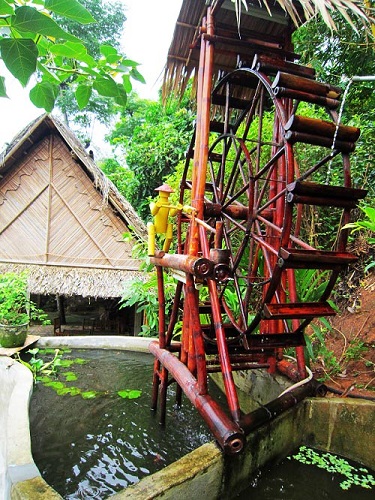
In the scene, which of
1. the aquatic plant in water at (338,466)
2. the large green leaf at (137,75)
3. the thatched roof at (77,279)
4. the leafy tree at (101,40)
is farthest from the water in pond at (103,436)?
the leafy tree at (101,40)

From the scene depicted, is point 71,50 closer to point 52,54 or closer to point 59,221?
point 52,54

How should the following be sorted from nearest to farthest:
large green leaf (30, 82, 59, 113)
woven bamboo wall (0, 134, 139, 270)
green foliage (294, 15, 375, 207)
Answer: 1. large green leaf (30, 82, 59, 113)
2. green foliage (294, 15, 375, 207)
3. woven bamboo wall (0, 134, 139, 270)

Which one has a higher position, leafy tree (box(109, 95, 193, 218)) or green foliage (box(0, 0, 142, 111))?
leafy tree (box(109, 95, 193, 218))

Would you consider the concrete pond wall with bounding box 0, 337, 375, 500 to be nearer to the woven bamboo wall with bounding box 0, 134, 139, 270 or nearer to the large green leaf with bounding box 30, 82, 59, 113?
the large green leaf with bounding box 30, 82, 59, 113

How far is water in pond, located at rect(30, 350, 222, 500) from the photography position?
2.68 meters

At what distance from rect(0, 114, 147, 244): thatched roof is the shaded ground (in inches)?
160

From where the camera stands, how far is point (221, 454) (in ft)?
7.27

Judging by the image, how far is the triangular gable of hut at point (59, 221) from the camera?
7434 mm

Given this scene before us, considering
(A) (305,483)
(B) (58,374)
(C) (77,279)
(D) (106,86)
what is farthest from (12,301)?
(D) (106,86)

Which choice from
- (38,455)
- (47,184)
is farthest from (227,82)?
(47,184)

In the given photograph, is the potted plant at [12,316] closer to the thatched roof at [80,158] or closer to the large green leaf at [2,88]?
the thatched roof at [80,158]

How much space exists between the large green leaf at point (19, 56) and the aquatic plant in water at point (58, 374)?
153 inches

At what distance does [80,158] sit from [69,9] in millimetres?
6952

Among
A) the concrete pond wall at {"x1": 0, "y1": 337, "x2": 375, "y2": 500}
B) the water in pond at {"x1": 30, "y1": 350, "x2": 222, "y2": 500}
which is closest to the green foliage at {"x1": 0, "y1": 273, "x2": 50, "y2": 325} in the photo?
the water in pond at {"x1": 30, "y1": 350, "x2": 222, "y2": 500}
